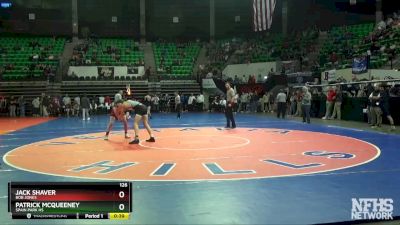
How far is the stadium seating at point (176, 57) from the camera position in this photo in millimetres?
33094

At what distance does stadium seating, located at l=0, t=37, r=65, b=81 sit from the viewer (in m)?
30.0

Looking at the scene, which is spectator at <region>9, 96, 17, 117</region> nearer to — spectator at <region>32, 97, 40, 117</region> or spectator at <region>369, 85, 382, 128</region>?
spectator at <region>32, 97, 40, 117</region>

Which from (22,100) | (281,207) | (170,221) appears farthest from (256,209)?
(22,100)

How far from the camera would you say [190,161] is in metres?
7.86

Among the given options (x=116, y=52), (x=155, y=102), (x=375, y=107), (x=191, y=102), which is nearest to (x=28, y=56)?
(x=116, y=52)

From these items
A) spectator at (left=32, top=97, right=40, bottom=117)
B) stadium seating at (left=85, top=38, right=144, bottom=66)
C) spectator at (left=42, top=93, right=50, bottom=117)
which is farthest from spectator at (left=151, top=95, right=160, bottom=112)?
spectator at (left=32, top=97, right=40, bottom=117)

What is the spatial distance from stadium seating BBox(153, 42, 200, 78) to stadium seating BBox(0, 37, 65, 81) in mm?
8043

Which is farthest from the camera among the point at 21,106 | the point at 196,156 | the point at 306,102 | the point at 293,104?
the point at 21,106

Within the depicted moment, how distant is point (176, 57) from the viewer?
35156 millimetres

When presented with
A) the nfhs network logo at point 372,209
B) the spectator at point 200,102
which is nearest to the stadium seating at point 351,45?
the spectator at point 200,102
